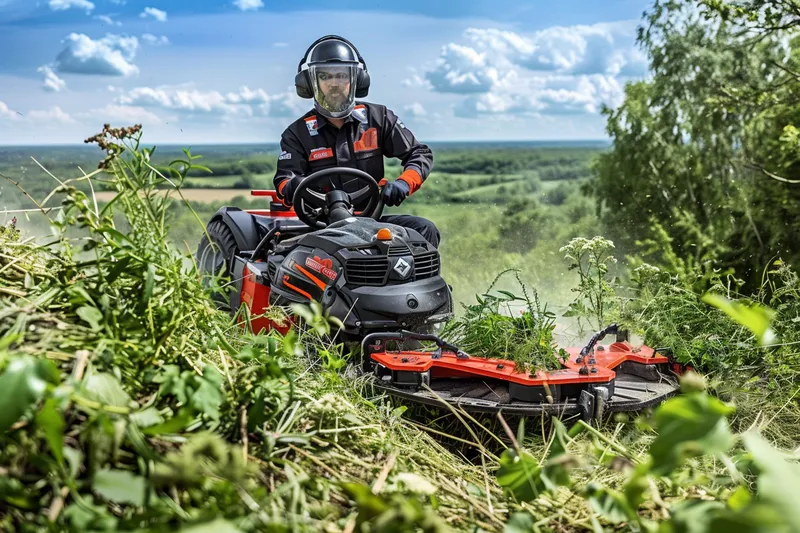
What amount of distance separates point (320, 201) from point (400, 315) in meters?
0.97

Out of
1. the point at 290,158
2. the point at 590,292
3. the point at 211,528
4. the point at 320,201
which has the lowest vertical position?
the point at 590,292

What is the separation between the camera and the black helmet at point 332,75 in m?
4.43

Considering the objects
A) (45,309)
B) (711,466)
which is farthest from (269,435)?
(711,466)

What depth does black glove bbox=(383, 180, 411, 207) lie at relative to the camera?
418 cm

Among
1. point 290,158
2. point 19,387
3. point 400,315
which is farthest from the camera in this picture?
point 290,158

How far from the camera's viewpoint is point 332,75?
4.44 m

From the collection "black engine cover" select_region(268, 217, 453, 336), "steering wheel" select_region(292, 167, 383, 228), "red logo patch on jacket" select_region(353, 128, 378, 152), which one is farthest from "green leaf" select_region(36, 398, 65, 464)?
"red logo patch on jacket" select_region(353, 128, 378, 152)

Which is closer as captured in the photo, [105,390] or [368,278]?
[105,390]

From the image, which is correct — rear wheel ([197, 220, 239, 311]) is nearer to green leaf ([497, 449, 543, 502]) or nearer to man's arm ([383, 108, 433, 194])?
man's arm ([383, 108, 433, 194])

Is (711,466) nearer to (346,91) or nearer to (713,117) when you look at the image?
(346,91)

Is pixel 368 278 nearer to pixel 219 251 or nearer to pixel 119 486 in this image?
pixel 219 251

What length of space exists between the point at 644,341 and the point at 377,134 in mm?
1953

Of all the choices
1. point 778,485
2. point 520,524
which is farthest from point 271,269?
point 778,485

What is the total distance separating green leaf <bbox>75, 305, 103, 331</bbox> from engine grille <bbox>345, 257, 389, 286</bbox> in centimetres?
205
